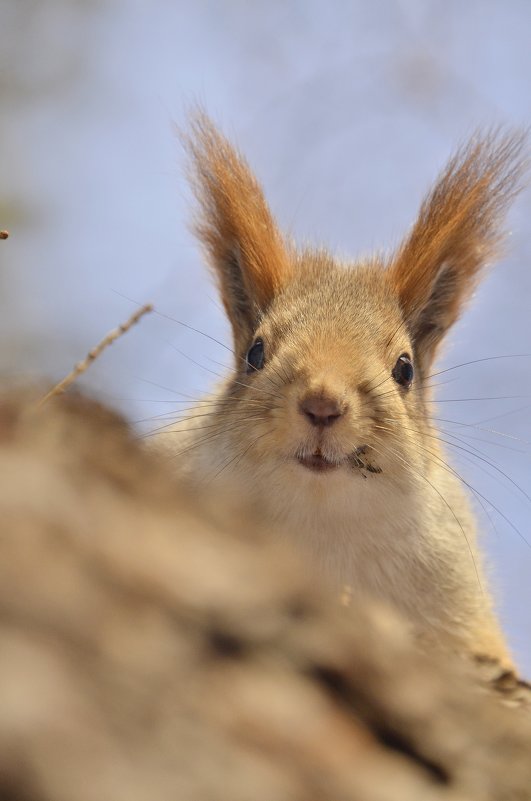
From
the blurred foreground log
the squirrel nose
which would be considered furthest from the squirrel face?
the blurred foreground log

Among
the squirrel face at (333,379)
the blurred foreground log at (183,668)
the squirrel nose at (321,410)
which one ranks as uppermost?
the squirrel face at (333,379)

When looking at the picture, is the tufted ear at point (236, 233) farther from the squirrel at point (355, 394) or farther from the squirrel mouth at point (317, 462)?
the squirrel mouth at point (317, 462)

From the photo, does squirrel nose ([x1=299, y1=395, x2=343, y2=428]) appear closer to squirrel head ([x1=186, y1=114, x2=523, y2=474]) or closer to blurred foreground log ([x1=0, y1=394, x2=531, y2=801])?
squirrel head ([x1=186, y1=114, x2=523, y2=474])

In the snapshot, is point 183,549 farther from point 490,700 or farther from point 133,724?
point 490,700

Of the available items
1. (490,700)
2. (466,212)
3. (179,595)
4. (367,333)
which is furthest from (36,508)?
(466,212)

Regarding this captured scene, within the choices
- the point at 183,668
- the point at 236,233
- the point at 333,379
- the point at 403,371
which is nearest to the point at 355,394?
the point at 333,379

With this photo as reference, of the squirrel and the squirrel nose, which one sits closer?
the squirrel nose

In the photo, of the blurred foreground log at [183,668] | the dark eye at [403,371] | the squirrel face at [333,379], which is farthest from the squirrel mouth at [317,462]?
the blurred foreground log at [183,668]
